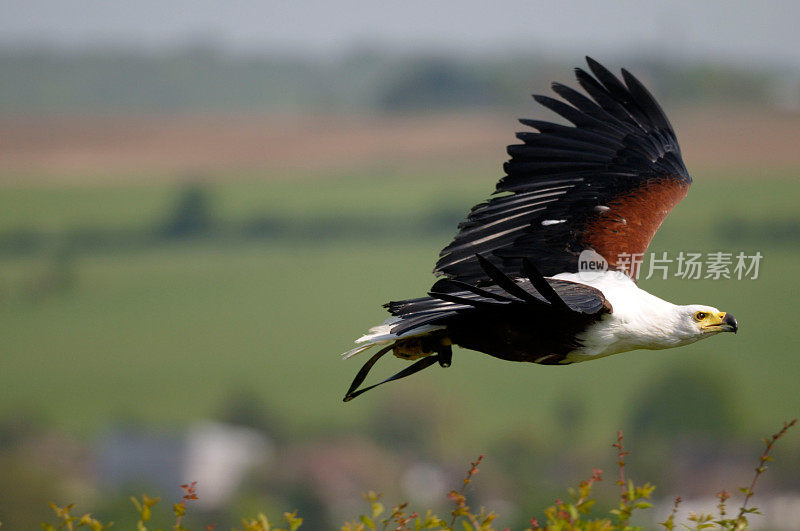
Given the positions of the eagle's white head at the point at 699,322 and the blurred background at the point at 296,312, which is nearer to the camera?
the eagle's white head at the point at 699,322

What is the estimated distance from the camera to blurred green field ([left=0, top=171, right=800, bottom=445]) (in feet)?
241

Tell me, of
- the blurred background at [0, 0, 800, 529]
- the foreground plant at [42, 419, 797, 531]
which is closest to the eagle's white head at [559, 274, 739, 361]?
the foreground plant at [42, 419, 797, 531]

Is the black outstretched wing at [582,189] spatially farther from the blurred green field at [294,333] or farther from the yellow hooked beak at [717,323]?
the blurred green field at [294,333]

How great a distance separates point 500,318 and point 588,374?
73875mm

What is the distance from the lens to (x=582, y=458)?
7294 centimetres

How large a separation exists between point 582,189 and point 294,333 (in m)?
76.5

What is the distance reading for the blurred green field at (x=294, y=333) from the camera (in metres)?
73.5

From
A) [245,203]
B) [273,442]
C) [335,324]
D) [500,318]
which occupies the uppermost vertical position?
[500,318]

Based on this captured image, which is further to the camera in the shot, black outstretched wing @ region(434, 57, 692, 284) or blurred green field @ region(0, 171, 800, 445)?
blurred green field @ region(0, 171, 800, 445)

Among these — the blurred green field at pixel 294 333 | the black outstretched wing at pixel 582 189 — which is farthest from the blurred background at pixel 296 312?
the black outstretched wing at pixel 582 189

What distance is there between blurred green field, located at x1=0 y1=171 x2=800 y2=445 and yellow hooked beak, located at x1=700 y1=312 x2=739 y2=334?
2350 inches

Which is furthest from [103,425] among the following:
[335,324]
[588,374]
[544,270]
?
[544,270]

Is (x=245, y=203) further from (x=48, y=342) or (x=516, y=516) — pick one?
(x=516, y=516)

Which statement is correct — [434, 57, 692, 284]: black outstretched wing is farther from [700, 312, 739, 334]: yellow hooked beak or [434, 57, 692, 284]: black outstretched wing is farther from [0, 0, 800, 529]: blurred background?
[0, 0, 800, 529]: blurred background
